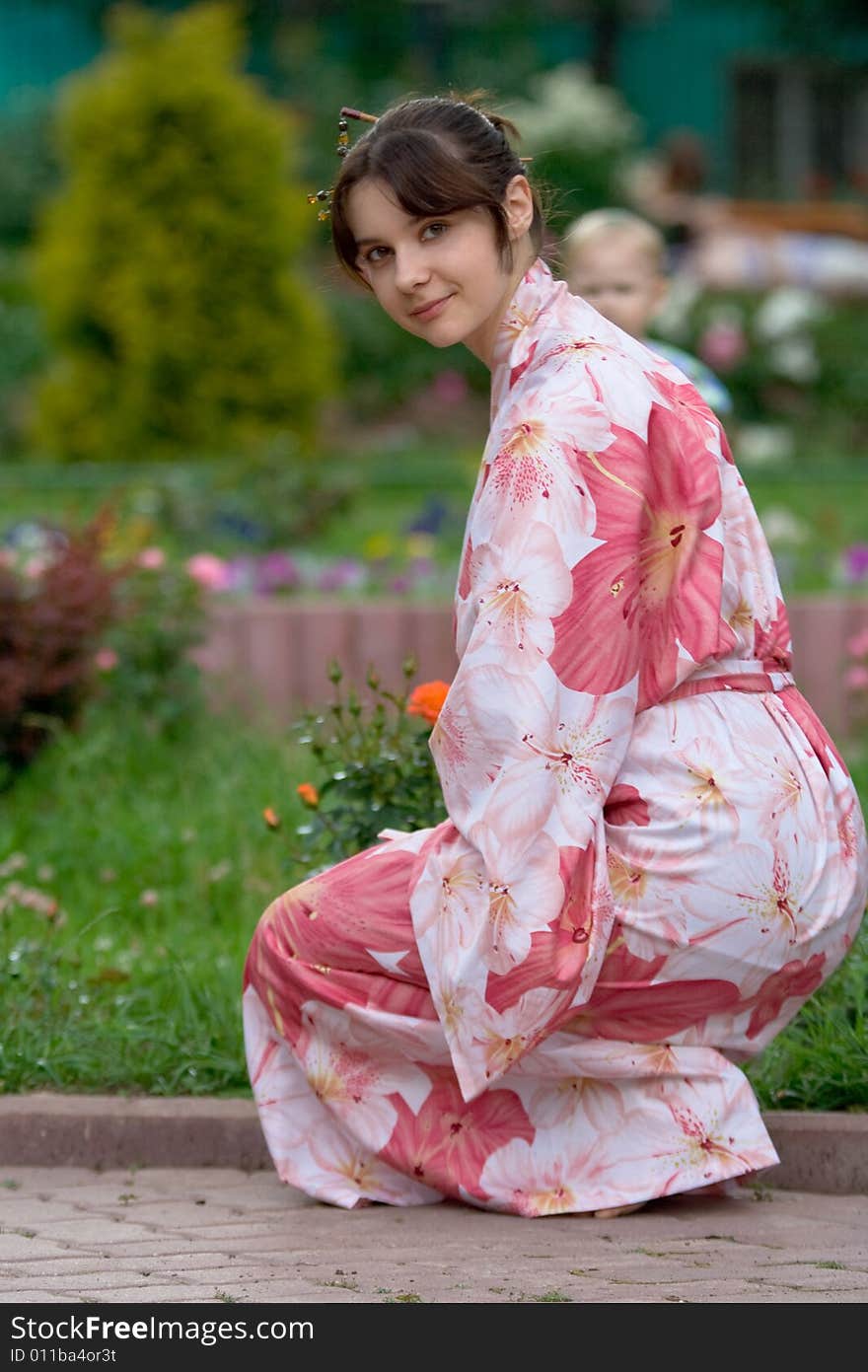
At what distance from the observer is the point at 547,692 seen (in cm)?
264

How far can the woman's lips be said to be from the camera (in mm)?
2824

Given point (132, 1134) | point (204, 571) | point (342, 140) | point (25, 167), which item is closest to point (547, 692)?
point (342, 140)

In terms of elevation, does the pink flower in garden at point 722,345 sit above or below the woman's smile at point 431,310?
below

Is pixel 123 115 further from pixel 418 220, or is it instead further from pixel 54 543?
pixel 418 220

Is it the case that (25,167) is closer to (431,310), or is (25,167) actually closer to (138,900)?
(138,900)

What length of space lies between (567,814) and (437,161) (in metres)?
0.88

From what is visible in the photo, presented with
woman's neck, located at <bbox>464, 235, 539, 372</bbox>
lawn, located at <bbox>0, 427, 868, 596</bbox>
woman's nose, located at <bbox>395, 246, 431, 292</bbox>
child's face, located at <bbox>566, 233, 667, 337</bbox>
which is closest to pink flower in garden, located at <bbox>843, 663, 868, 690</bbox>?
lawn, located at <bbox>0, 427, 868, 596</bbox>

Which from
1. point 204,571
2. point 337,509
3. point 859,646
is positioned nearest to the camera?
point 859,646

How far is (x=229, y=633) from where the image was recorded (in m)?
5.84

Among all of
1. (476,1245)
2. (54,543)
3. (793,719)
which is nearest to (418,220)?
(793,719)

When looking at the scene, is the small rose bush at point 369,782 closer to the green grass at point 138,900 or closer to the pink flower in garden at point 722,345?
the green grass at point 138,900

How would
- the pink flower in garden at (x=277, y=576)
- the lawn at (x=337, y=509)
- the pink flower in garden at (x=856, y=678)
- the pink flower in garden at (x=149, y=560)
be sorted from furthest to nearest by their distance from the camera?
the lawn at (x=337, y=509), the pink flower in garden at (x=277, y=576), the pink flower in garden at (x=149, y=560), the pink flower in garden at (x=856, y=678)

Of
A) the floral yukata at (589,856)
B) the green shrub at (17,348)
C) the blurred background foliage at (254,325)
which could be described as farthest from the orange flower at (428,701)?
the green shrub at (17,348)

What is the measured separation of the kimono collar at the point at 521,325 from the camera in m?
2.83
